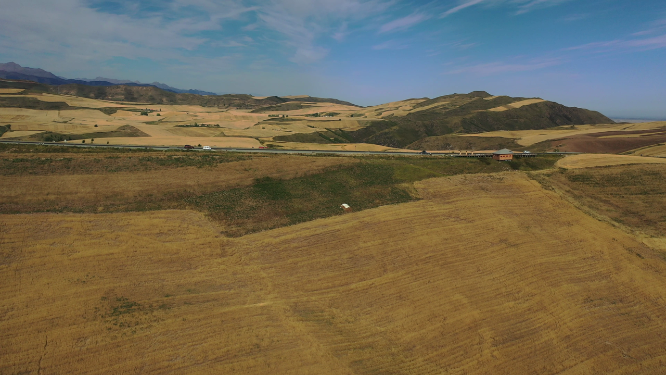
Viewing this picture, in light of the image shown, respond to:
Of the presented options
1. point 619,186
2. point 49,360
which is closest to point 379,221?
point 49,360

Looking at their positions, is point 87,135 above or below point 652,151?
below

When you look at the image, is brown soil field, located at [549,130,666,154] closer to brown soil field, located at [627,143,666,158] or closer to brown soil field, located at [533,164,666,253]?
brown soil field, located at [627,143,666,158]

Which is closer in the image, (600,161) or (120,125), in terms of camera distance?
(600,161)

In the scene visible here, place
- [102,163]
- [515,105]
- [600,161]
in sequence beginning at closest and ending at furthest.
Answer: [102,163], [600,161], [515,105]

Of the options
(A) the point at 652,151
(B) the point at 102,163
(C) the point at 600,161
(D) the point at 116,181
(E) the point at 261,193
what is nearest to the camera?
(D) the point at 116,181

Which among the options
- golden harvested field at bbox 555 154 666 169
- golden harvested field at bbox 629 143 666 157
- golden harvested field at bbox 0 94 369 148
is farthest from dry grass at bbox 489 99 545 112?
golden harvested field at bbox 555 154 666 169

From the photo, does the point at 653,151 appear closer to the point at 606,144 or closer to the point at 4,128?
the point at 606,144

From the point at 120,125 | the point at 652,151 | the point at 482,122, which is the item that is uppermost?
the point at 482,122

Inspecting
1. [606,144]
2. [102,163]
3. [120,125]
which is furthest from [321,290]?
[606,144]
